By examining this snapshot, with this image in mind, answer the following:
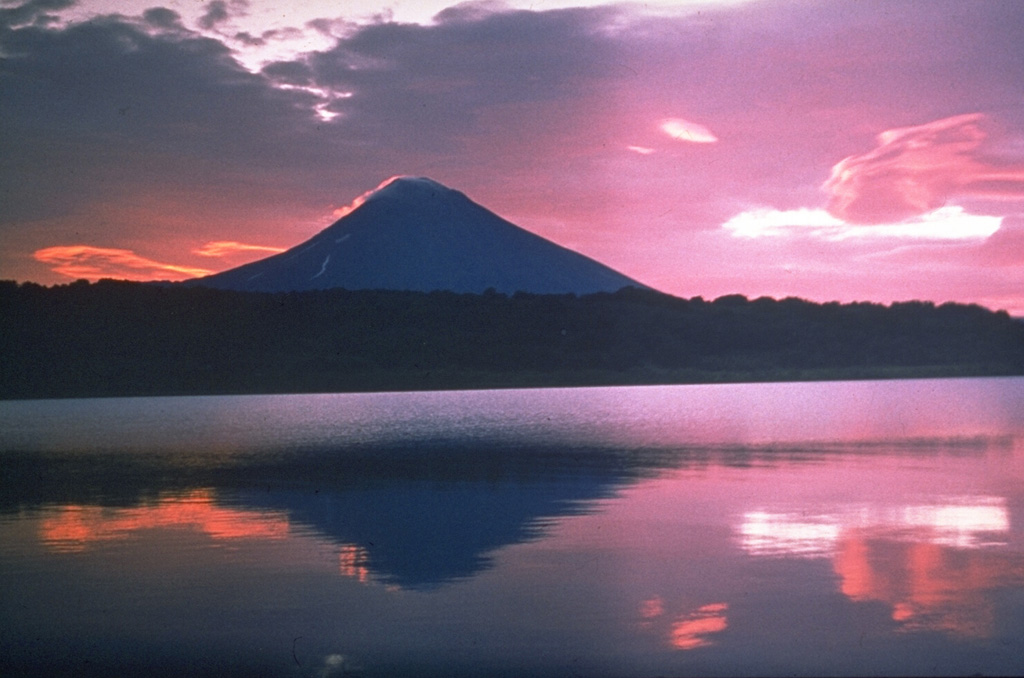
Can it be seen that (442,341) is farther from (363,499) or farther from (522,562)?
(522,562)

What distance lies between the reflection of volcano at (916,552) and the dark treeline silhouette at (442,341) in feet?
300

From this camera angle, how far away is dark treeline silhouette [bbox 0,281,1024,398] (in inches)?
3991

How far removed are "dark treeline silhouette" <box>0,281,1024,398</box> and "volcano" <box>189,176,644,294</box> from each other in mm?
24397

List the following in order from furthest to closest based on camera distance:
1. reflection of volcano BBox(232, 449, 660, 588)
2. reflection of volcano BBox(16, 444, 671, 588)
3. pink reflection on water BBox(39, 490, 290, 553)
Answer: pink reflection on water BBox(39, 490, 290, 553), reflection of volcano BBox(16, 444, 671, 588), reflection of volcano BBox(232, 449, 660, 588)

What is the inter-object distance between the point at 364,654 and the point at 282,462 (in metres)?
20.6

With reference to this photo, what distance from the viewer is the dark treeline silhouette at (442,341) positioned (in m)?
101

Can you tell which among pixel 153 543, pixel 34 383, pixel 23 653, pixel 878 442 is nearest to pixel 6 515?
pixel 153 543

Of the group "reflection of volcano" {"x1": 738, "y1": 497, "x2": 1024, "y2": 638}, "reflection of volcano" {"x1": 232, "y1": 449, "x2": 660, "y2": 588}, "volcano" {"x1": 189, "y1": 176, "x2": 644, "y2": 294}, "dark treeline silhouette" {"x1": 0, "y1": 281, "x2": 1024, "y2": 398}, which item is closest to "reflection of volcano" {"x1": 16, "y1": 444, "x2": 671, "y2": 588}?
"reflection of volcano" {"x1": 232, "y1": 449, "x2": 660, "y2": 588}

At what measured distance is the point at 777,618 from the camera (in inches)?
421

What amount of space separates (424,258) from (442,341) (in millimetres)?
50113

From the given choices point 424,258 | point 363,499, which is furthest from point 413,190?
point 363,499

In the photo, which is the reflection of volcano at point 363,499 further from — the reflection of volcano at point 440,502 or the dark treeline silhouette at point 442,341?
the dark treeline silhouette at point 442,341

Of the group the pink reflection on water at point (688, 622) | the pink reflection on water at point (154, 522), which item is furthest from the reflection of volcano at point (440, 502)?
the pink reflection on water at point (688, 622)

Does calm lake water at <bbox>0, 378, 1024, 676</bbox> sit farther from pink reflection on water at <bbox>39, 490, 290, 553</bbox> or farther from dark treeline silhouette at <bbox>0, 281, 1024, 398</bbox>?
dark treeline silhouette at <bbox>0, 281, 1024, 398</bbox>
